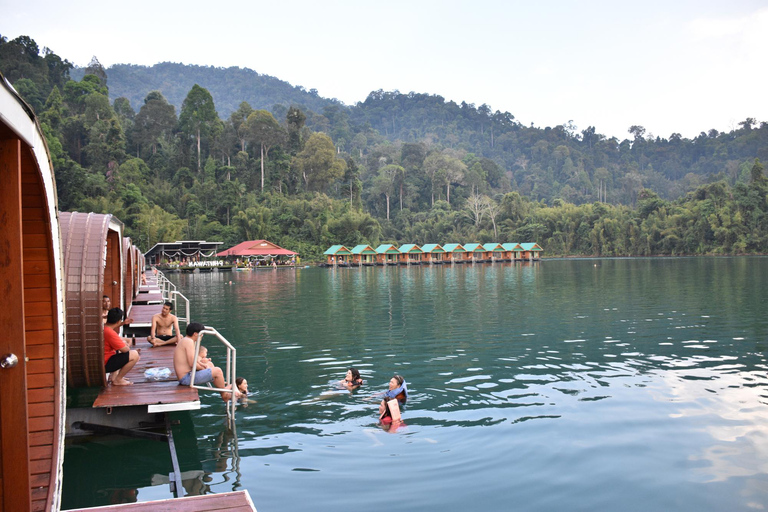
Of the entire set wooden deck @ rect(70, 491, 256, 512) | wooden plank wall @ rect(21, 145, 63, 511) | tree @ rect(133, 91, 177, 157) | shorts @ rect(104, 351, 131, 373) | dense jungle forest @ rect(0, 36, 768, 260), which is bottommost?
wooden deck @ rect(70, 491, 256, 512)

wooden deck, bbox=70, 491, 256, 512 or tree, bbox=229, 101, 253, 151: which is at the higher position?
tree, bbox=229, 101, 253, 151

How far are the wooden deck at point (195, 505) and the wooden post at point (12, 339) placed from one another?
952 millimetres

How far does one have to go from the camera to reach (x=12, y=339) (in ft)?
10.7

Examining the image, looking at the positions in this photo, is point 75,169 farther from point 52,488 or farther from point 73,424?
point 52,488

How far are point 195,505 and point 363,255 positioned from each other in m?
63.7

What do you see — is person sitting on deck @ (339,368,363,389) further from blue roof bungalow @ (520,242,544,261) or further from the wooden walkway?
blue roof bungalow @ (520,242,544,261)

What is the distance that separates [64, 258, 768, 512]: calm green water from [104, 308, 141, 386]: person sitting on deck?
0.93 m

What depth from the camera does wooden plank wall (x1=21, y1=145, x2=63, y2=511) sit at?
3.76 m

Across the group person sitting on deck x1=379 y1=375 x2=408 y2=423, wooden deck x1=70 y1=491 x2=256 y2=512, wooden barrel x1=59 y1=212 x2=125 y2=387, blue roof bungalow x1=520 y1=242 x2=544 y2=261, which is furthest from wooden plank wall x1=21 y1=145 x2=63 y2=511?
blue roof bungalow x1=520 y1=242 x2=544 y2=261

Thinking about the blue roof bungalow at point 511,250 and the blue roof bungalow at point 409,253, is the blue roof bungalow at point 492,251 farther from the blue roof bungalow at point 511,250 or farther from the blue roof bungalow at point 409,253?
the blue roof bungalow at point 409,253

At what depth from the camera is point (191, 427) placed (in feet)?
27.9

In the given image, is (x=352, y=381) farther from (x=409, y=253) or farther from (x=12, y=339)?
(x=409, y=253)

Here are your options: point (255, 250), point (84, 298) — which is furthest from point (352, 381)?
Result: point (255, 250)

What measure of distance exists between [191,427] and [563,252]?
263 feet
